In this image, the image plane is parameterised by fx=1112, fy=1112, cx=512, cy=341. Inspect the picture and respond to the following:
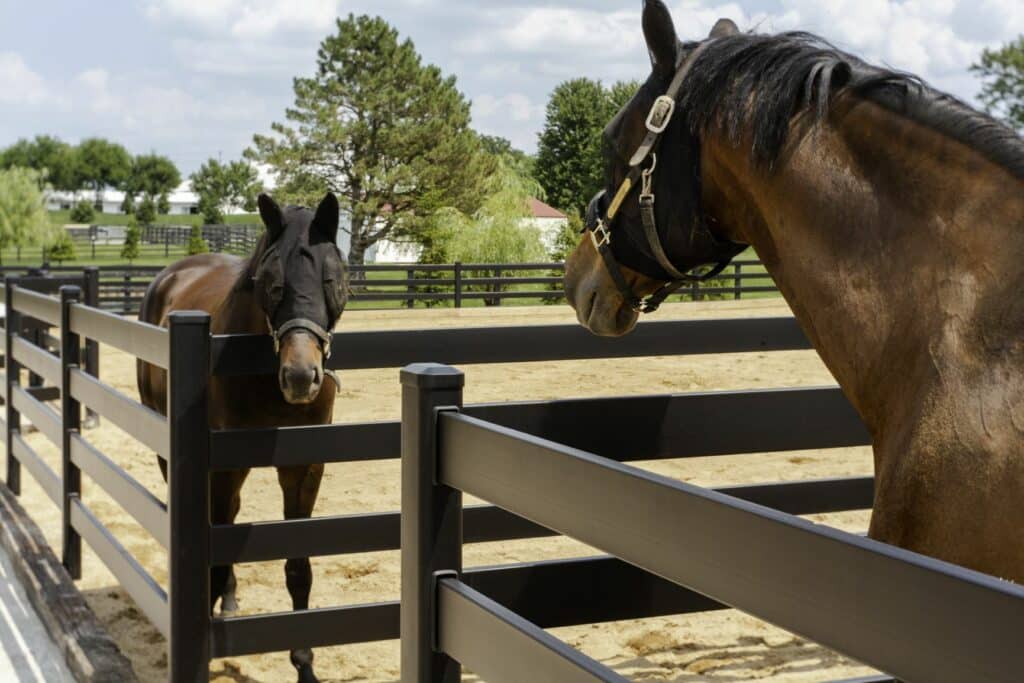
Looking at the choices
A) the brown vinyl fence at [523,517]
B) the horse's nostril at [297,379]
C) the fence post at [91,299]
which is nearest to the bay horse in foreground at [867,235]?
the brown vinyl fence at [523,517]

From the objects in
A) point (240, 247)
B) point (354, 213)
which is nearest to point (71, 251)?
point (240, 247)

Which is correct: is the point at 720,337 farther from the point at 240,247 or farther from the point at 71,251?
the point at 71,251

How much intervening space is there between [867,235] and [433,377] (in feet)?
2.96

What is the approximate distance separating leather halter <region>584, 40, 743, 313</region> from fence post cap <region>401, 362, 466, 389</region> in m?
0.81

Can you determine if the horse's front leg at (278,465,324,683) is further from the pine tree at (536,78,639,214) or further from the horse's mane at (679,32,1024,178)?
the pine tree at (536,78,639,214)

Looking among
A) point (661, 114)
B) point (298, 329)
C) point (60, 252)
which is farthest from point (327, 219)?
point (60, 252)

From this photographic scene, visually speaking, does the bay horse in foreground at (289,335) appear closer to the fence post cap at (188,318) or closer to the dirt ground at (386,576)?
the fence post cap at (188,318)

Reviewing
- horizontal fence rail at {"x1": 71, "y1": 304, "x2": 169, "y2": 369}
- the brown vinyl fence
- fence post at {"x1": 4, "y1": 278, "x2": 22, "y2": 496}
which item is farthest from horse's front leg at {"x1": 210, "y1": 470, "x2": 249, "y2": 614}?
fence post at {"x1": 4, "y1": 278, "x2": 22, "y2": 496}

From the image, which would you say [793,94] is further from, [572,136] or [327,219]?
[572,136]

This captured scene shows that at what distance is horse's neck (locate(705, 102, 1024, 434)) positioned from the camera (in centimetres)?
195

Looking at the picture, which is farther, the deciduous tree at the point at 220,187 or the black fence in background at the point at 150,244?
the deciduous tree at the point at 220,187

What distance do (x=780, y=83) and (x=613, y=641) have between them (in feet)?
9.28

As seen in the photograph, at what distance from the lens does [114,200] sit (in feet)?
481

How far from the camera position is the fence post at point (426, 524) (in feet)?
6.52
